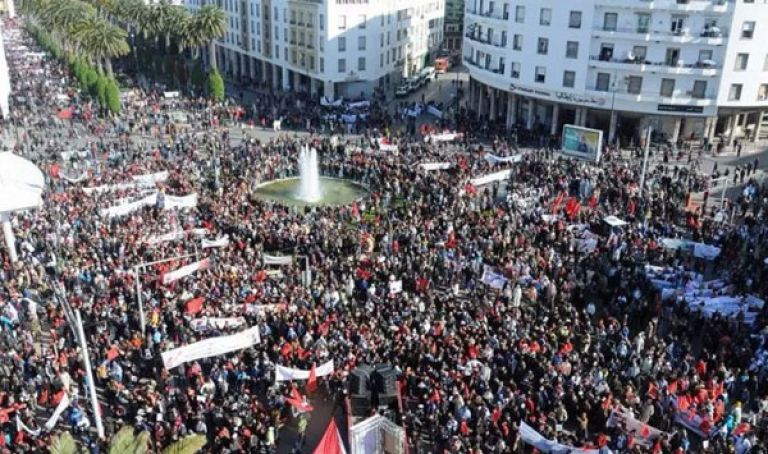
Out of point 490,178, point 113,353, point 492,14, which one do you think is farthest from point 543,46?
point 113,353

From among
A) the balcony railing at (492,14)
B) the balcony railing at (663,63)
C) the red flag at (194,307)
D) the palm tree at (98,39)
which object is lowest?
the red flag at (194,307)

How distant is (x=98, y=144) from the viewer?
53.5m

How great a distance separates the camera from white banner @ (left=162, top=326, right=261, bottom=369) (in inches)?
883

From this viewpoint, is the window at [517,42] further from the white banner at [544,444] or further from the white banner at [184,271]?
the white banner at [544,444]

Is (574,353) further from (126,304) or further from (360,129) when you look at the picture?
(360,129)

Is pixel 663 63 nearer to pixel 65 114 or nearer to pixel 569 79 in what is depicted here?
pixel 569 79

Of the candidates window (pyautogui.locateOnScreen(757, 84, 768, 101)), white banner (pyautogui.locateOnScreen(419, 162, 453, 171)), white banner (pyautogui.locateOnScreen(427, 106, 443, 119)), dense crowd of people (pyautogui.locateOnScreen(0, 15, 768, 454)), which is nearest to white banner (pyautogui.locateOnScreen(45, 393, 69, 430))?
dense crowd of people (pyautogui.locateOnScreen(0, 15, 768, 454))

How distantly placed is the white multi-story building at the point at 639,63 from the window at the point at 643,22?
0.08 metres

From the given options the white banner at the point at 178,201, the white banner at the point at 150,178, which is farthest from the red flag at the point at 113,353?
the white banner at the point at 150,178

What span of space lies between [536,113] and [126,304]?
4803cm

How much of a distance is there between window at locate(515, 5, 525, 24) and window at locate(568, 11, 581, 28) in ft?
15.3

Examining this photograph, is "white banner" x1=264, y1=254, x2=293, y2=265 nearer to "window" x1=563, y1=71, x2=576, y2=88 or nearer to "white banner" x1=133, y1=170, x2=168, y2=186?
"white banner" x1=133, y1=170, x2=168, y2=186

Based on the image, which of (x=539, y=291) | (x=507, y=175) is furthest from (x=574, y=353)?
(x=507, y=175)

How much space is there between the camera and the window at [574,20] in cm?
5744
